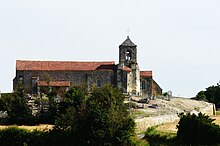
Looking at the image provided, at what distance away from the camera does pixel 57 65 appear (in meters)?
81.7

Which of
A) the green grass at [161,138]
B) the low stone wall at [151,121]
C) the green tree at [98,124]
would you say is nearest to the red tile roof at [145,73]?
the low stone wall at [151,121]

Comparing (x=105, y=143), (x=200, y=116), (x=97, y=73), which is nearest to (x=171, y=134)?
(x=200, y=116)

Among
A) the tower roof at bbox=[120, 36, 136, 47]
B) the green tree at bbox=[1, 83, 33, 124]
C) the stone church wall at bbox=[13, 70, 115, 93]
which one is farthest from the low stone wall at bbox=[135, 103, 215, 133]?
the tower roof at bbox=[120, 36, 136, 47]

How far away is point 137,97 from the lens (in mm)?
77500

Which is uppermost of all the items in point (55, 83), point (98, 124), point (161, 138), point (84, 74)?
point (84, 74)

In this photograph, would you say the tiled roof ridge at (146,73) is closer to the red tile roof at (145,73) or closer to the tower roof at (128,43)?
the red tile roof at (145,73)

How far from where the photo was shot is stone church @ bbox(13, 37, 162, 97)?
79.4m

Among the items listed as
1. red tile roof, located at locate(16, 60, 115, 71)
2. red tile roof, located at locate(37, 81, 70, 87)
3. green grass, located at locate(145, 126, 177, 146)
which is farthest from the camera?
red tile roof, located at locate(16, 60, 115, 71)

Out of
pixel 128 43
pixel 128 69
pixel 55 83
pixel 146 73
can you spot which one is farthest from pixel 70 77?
pixel 146 73

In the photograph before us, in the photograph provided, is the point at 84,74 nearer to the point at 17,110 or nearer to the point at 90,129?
the point at 17,110

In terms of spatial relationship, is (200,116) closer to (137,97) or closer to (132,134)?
(132,134)

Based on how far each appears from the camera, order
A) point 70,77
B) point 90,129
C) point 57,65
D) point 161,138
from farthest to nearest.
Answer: point 57,65 → point 70,77 → point 90,129 → point 161,138

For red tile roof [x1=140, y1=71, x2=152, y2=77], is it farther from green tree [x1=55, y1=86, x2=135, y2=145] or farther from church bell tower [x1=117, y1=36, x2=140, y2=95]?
green tree [x1=55, y1=86, x2=135, y2=145]

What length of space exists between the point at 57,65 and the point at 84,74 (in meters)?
4.77
